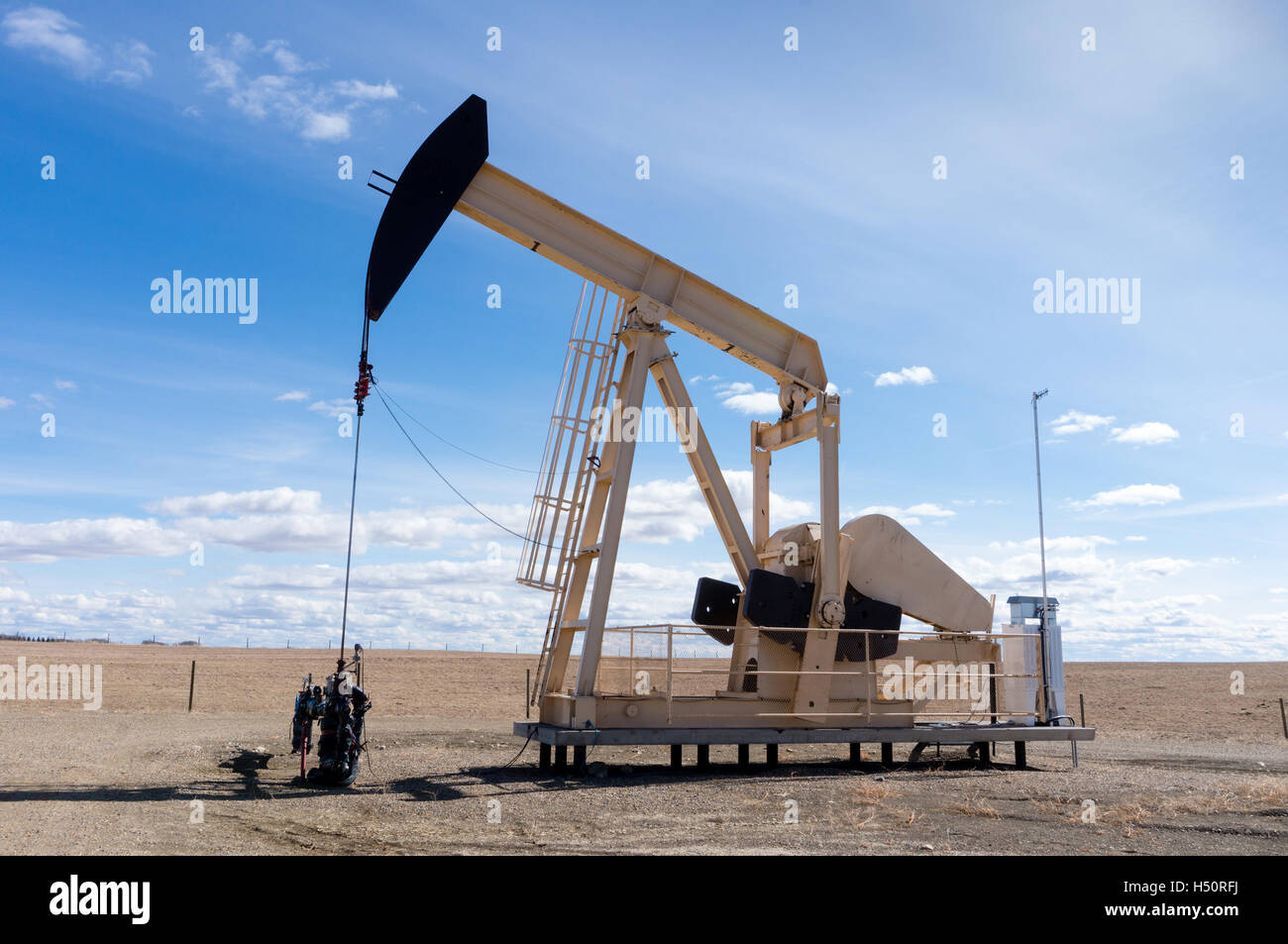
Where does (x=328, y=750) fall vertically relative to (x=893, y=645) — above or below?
below

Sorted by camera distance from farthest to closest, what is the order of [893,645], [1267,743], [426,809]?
1. [1267,743]
2. [893,645]
3. [426,809]

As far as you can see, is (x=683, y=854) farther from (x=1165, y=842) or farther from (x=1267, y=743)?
(x=1267, y=743)

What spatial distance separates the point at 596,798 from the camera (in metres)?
8.78

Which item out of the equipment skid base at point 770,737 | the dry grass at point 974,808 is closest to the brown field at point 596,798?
the dry grass at point 974,808

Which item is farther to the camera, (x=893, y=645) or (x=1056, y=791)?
(x=893, y=645)

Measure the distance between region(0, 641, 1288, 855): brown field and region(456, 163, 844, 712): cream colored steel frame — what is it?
153 centimetres

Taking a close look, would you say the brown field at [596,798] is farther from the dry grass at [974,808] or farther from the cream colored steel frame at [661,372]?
the cream colored steel frame at [661,372]

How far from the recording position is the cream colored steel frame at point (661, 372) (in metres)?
10.5

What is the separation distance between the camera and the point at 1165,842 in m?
6.68

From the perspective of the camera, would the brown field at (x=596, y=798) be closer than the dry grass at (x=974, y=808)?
Yes

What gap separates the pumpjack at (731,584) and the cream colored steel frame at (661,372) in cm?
2

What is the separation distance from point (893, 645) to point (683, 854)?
6.20 metres

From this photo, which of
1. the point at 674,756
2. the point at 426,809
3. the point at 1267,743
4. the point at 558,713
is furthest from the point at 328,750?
the point at 1267,743

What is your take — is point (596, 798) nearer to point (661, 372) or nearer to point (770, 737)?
point (770, 737)
